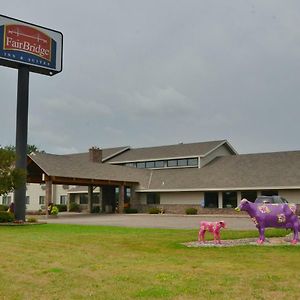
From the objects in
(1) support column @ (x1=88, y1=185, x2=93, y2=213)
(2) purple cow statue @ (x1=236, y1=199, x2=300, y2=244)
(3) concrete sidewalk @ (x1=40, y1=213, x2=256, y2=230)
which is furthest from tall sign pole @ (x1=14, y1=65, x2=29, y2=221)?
(1) support column @ (x1=88, y1=185, x2=93, y2=213)

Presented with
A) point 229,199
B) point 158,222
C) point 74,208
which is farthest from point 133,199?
point 158,222

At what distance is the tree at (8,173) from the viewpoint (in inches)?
1061

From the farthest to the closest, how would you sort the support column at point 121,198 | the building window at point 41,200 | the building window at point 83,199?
the building window at point 41,200 → the building window at point 83,199 → the support column at point 121,198

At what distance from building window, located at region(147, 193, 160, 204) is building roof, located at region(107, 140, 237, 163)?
564 cm

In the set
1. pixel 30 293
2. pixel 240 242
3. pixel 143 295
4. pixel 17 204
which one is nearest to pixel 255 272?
pixel 143 295

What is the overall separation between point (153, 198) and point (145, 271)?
39.1 meters

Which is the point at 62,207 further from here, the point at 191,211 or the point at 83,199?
the point at 191,211

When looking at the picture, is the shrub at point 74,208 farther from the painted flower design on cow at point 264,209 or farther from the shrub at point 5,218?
the painted flower design on cow at point 264,209

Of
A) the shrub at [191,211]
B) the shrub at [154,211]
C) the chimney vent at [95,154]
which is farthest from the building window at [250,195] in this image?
the chimney vent at [95,154]

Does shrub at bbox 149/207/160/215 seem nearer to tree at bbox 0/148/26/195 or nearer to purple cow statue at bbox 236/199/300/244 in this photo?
tree at bbox 0/148/26/195

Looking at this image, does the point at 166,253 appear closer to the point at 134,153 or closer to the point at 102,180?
the point at 102,180

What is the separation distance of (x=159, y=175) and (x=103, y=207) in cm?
673

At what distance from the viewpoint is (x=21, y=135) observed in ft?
97.7

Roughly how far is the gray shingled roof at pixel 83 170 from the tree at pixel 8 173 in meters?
11.2
